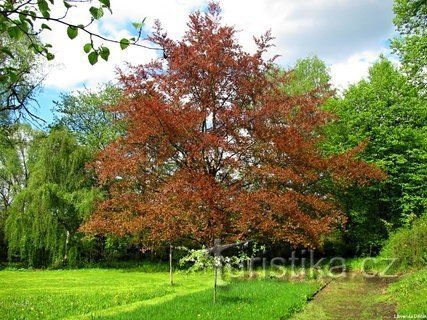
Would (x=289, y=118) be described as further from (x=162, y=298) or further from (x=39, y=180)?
(x=39, y=180)

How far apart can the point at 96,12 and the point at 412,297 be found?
940 cm

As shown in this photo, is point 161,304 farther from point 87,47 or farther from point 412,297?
point 87,47

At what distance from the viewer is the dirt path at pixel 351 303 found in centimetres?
893

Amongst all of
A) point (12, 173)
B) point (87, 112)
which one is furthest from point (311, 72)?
point (12, 173)

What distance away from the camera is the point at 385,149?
73.6ft

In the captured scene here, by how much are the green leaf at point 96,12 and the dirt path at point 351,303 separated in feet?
26.5

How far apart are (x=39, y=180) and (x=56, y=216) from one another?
7.86 ft

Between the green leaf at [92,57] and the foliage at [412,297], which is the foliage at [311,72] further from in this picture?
the green leaf at [92,57]

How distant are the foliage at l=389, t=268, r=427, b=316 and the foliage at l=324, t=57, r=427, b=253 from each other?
1079 cm

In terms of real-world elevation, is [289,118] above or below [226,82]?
below

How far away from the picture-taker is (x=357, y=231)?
23.0m

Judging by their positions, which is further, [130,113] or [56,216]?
[56,216]

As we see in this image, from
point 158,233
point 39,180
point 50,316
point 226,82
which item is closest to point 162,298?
point 50,316

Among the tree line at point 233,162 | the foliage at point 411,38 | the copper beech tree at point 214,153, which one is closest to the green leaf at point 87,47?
the tree line at point 233,162
